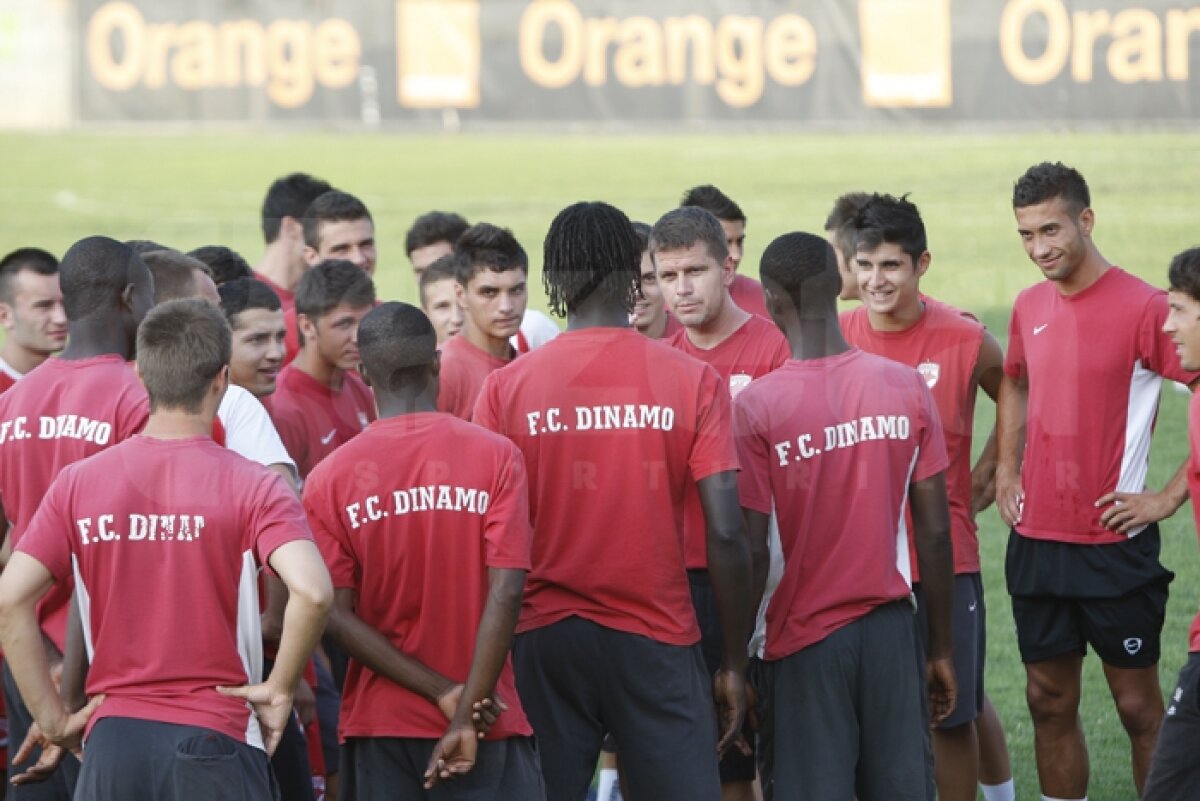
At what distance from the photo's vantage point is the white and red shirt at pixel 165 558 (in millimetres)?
3723

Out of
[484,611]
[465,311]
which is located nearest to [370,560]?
[484,611]

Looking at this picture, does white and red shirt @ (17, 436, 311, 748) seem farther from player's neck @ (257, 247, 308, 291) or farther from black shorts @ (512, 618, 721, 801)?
player's neck @ (257, 247, 308, 291)

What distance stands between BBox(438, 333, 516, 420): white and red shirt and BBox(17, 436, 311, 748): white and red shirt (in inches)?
73.5

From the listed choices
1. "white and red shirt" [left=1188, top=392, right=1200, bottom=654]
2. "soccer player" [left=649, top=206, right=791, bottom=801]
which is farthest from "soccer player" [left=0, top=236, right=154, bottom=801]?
"white and red shirt" [left=1188, top=392, right=1200, bottom=654]

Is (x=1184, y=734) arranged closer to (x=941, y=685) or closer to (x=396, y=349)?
(x=941, y=685)

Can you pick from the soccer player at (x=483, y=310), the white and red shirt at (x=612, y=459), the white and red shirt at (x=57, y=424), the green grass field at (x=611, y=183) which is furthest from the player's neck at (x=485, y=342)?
the green grass field at (x=611, y=183)

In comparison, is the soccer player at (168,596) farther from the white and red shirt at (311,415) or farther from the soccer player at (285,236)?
the soccer player at (285,236)

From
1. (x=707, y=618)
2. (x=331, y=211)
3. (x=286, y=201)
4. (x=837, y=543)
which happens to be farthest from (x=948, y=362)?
(x=286, y=201)

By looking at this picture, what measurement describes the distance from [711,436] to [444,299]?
254 centimetres

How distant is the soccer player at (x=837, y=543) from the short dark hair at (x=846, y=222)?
1377 mm

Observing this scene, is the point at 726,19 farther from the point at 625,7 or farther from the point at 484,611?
the point at 484,611

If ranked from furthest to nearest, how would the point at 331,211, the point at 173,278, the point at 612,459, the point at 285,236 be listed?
the point at 285,236 → the point at 331,211 → the point at 173,278 → the point at 612,459

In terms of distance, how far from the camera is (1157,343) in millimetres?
5406

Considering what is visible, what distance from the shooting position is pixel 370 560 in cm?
399
